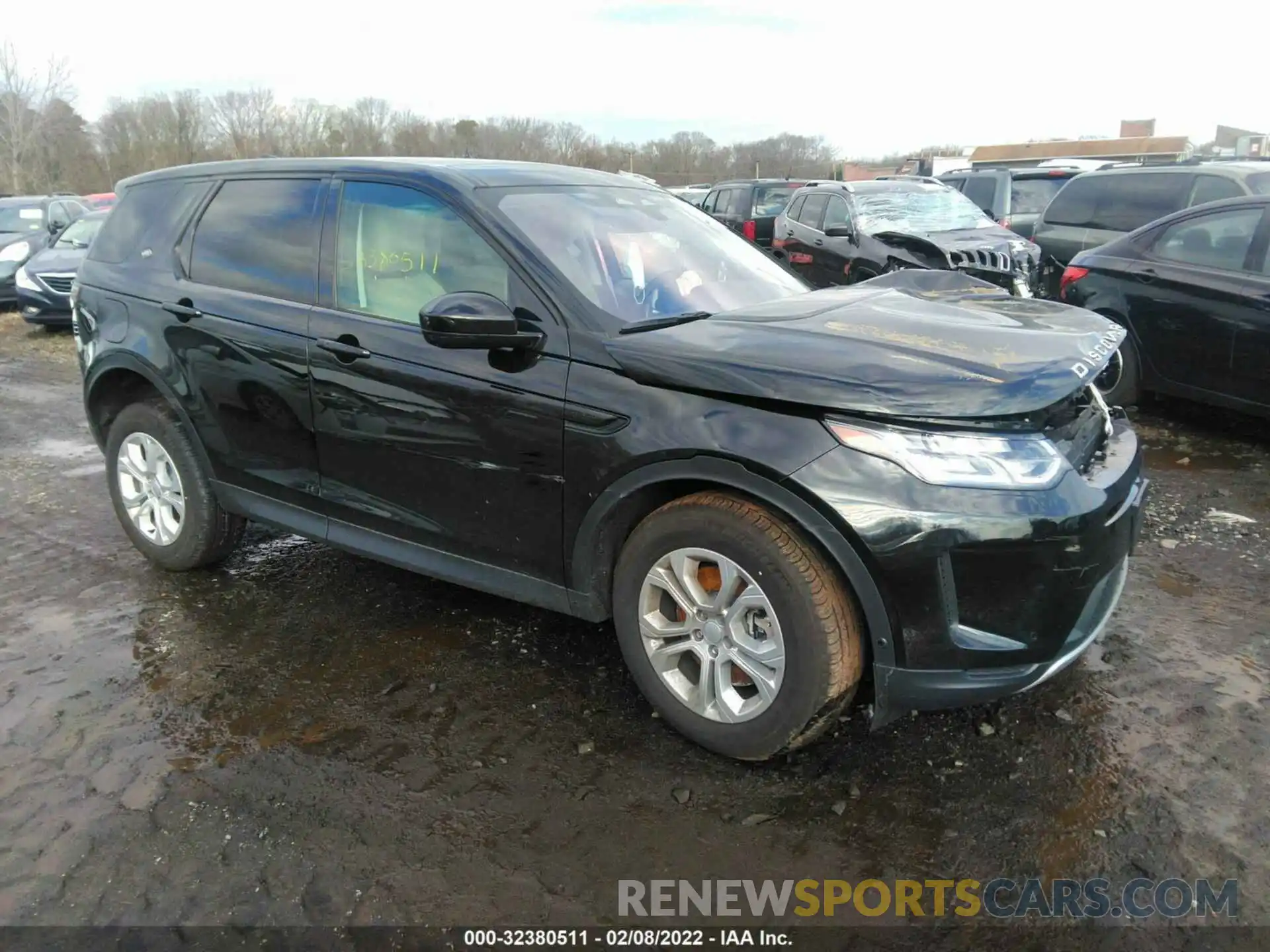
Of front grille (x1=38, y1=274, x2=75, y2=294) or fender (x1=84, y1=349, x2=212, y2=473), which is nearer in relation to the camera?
fender (x1=84, y1=349, x2=212, y2=473)

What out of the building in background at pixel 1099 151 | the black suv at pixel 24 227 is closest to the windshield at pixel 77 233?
the black suv at pixel 24 227

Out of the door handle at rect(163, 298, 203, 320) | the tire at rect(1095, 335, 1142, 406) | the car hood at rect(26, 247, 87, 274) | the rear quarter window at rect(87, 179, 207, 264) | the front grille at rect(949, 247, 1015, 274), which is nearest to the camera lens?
the door handle at rect(163, 298, 203, 320)

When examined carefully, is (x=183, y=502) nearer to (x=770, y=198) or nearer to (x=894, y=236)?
(x=894, y=236)

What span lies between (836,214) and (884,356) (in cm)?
852

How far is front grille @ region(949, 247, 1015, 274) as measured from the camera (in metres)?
8.87

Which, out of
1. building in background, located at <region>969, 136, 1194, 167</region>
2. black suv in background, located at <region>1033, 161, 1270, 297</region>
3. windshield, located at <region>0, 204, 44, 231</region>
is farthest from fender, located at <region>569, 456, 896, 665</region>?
building in background, located at <region>969, 136, 1194, 167</region>

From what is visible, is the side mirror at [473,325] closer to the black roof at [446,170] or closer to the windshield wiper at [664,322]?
the windshield wiper at [664,322]

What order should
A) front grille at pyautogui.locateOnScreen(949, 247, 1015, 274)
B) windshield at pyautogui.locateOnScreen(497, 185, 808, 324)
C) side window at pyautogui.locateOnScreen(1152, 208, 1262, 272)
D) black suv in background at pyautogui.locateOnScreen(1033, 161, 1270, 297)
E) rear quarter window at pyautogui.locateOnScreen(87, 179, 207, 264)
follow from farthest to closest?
front grille at pyautogui.locateOnScreen(949, 247, 1015, 274)
black suv in background at pyautogui.locateOnScreen(1033, 161, 1270, 297)
side window at pyautogui.locateOnScreen(1152, 208, 1262, 272)
rear quarter window at pyautogui.locateOnScreen(87, 179, 207, 264)
windshield at pyautogui.locateOnScreen(497, 185, 808, 324)

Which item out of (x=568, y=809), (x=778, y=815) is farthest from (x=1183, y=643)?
(x=568, y=809)

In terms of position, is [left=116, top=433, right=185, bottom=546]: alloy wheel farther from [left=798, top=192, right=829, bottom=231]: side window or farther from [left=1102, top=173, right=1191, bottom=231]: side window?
[left=1102, top=173, right=1191, bottom=231]: side window

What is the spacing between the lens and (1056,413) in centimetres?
257

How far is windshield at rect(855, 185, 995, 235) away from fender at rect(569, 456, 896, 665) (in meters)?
7.88

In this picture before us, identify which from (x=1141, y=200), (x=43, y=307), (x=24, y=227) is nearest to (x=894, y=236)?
(x=1141, y=200)

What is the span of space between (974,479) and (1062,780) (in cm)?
100
